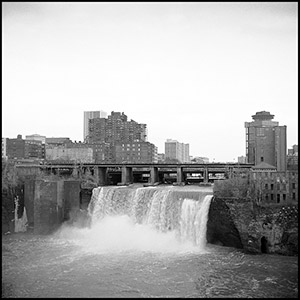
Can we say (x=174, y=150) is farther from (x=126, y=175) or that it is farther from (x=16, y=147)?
(x=126, y=175)

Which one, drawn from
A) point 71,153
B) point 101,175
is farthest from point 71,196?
point 71,153

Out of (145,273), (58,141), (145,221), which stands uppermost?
(58,141)

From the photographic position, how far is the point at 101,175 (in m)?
60.5

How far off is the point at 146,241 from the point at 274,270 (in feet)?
40.6

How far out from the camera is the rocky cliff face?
34.9 metres

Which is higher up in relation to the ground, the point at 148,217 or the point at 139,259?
the point at 148,217

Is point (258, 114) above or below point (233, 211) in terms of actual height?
above

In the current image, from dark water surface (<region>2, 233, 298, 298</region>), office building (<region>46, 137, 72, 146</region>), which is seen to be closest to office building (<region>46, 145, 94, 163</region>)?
office building (<region>46, 137, 72, 146</region>)

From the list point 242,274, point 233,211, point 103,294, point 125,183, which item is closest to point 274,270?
point 242,274

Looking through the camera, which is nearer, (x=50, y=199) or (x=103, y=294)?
(x=103, y=294)

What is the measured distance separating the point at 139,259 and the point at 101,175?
29.4m

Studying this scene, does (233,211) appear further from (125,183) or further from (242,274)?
(125,183)

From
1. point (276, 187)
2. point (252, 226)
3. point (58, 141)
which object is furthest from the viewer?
point (58, 141)

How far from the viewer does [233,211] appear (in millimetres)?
36500
